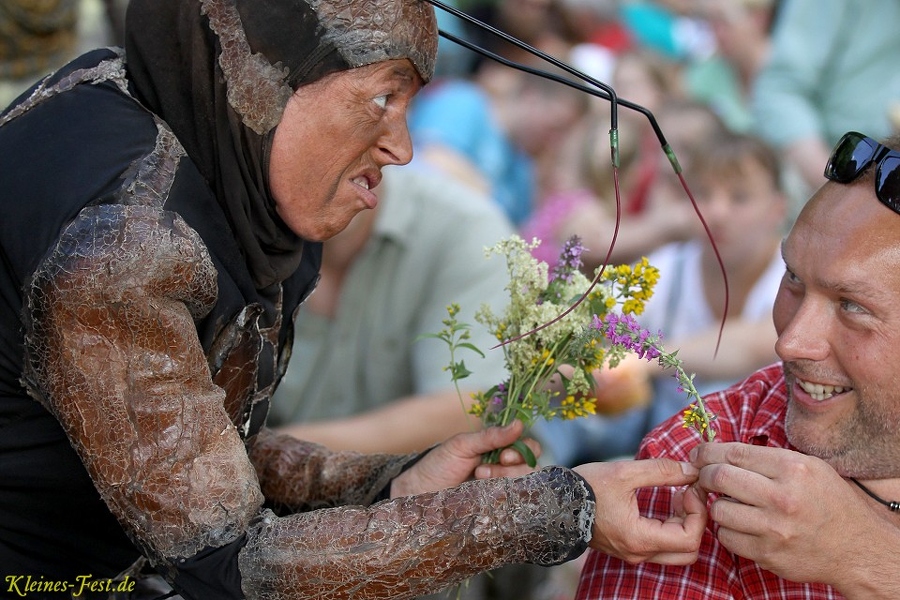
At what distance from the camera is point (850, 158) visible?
2.65 m

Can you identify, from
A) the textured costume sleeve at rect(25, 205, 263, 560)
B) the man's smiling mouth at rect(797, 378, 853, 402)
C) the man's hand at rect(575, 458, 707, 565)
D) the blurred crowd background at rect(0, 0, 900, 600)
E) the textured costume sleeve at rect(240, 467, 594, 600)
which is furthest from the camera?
the blurred crowd background at rect(0, 0, 900, 600)

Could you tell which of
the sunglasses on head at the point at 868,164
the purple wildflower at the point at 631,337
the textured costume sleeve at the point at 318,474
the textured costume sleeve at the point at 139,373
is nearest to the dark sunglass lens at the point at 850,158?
the sunglasses on head at the point at 868,164

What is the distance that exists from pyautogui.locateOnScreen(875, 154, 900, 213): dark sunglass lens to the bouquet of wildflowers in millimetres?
539

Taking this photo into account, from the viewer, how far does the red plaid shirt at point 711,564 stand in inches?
105

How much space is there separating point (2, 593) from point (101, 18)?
4727mm

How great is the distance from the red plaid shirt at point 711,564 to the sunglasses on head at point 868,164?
634 millimetres

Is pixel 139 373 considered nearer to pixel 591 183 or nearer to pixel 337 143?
pixel 337 143

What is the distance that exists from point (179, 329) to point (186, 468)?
28 centimetres

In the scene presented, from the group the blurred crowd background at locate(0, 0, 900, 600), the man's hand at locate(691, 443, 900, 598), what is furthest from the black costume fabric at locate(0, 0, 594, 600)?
the blurred crowd background at locate(0, 0, 900, 600)

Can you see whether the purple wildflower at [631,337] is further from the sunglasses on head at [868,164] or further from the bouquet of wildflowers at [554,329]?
the sunglasses on head at [868,164]

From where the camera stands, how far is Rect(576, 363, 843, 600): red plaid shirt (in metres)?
2.68

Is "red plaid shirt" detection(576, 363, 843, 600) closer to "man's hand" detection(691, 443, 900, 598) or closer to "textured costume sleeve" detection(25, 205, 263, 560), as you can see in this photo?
"man's hand" detection(691, 443, 900, 598)

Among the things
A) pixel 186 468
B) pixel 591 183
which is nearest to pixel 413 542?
pixel 186 468

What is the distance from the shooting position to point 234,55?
2441 mm
